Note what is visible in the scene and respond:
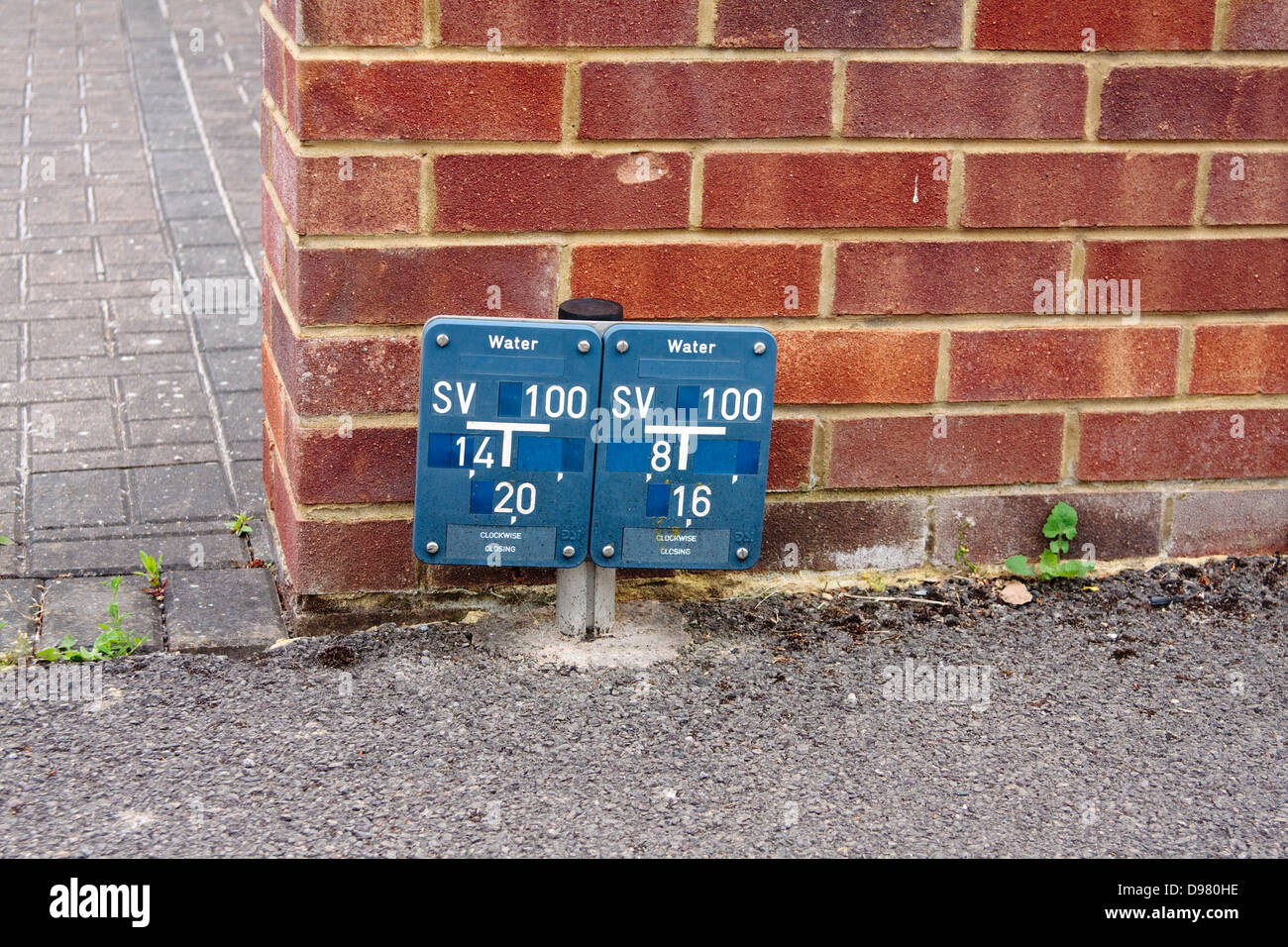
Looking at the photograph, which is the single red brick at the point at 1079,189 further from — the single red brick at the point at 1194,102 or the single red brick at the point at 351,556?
the single red brick at the point at 351,556

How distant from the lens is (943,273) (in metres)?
2.88

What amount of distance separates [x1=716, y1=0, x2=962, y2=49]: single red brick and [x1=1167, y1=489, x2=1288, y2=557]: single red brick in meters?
1.13

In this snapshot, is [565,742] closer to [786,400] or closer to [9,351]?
[786,400]

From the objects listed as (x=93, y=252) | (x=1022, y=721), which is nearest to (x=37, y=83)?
(x=93, y=252)

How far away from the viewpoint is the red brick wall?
261 centimetres

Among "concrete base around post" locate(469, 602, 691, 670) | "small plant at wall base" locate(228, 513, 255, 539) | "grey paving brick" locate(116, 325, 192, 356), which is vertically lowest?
"concrete base around post" locate(469, 602, 691, 670)

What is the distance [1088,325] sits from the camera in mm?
2963

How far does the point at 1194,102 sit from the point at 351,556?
1840 mm

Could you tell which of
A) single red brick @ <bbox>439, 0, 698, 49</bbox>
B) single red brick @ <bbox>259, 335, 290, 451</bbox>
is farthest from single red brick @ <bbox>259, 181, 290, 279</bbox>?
single red brick @ <bbox>439, 0, 698, 49</bbox>

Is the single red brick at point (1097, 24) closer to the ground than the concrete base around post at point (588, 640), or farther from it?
farther from it

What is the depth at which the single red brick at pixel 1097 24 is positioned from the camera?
108 inches

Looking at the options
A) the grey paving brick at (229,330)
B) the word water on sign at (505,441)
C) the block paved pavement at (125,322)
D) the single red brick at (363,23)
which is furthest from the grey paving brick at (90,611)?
the grey paving brick at (229,330)

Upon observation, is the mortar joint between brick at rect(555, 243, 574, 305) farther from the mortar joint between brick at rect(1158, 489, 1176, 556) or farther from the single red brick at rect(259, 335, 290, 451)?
the mortar joint between brick at rect(1158, 489, 1176, 556)

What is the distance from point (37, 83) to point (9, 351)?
11.8ft
